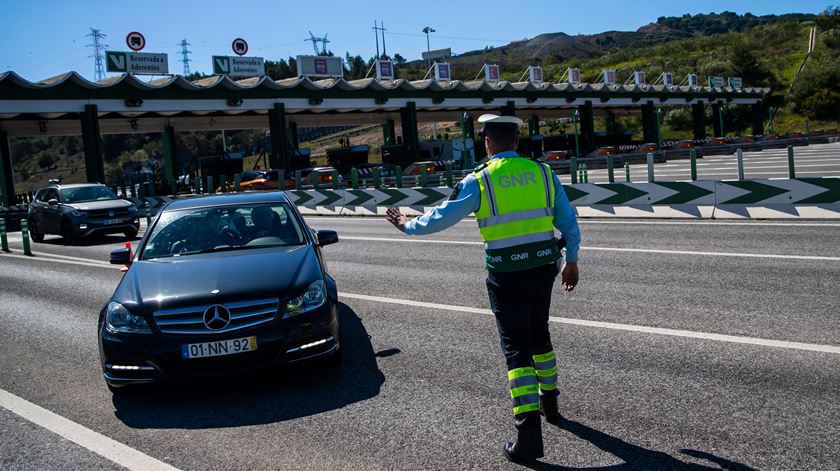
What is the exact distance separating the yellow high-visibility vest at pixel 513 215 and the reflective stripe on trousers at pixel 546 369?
61 centimetres

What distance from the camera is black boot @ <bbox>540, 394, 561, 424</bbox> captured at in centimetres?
469

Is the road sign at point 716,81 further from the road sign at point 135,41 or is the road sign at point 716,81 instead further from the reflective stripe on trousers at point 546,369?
the reflective stripe on trousers at point 546,369

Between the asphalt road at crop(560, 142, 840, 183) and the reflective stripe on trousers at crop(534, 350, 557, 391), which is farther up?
the asphalt road at crop(560, 142, 840, 183)

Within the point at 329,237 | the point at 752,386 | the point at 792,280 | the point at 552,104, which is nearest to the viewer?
the point at 752,386

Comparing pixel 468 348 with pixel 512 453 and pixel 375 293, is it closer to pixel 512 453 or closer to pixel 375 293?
pixel 512 453

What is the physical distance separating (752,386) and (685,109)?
96.7 meters

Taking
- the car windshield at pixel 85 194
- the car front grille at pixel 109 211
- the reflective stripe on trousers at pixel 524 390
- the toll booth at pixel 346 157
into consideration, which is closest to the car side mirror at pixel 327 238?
the reflective stripe on trousers at pixel 524 390

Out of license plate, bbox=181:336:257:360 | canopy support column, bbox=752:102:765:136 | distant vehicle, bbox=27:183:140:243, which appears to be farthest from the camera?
canopy support column, bbox=752:102:765:136

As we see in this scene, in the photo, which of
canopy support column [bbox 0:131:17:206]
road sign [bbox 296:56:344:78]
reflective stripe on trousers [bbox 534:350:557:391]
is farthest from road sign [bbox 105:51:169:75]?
reflective stripe on trousers [bbox 534:350:557:391]

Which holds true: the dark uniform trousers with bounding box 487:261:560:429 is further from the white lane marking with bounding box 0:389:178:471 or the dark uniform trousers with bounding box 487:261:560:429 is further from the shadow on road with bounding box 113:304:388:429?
the white lane marking with bounding box 0:389:178:471

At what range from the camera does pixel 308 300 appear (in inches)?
235

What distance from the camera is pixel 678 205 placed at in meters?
16.3

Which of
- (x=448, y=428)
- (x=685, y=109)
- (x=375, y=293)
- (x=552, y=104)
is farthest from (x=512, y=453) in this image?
(x=685, y=109)

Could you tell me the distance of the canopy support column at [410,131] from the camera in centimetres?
4969
